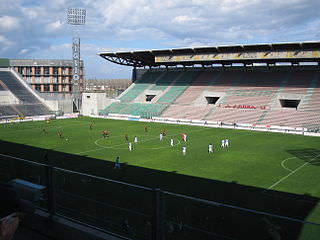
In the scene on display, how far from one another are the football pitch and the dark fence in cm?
1021

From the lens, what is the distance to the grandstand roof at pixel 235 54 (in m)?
50.1

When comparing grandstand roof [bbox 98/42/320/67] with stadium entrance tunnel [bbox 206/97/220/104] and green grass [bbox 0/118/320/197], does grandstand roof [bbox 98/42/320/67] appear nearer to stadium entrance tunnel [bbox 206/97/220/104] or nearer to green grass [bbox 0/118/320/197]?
stadium entrance tunnel [bbox 206/97/220/104]

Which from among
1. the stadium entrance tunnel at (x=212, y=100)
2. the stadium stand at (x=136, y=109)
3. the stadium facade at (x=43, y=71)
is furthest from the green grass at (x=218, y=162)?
the stadium facade at (x=43, y=71)

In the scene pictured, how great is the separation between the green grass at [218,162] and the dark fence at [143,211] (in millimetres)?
9999

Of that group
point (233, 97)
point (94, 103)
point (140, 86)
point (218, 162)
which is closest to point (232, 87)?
point (233, 97)

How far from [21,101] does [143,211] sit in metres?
62.7

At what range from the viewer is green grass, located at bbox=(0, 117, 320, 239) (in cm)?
1664

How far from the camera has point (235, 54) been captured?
55.5 m

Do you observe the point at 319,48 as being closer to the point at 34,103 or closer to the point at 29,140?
the point at 29,140

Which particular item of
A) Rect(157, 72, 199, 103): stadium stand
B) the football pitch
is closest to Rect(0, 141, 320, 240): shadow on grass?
the football pitch

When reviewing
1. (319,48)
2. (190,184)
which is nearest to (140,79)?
(319,48)

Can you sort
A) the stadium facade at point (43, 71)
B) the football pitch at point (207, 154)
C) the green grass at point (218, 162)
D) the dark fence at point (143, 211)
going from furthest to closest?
the stadium facade at point (43, 71)
the football pitch at point (207, 154)
the green grass at point (218, 162)
the dark fence at point (143, 211)

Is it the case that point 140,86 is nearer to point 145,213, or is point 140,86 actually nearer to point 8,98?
point 8,98

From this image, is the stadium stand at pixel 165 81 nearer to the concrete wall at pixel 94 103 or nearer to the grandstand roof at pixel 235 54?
the grandstand roof at pixel 235 54
